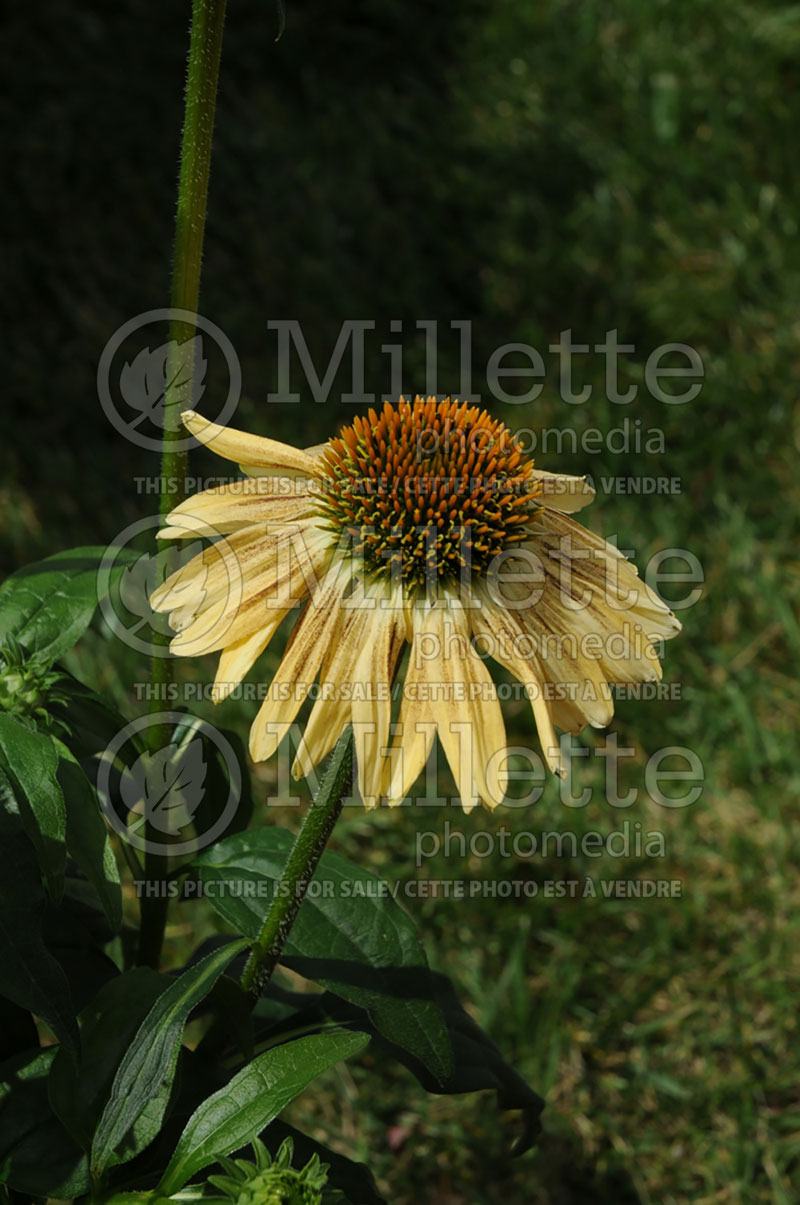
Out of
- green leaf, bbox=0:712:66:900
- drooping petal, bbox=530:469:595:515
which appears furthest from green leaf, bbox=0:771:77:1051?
drooping petal, bbox=530:469:595:515

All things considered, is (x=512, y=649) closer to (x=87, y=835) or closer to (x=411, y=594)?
(x=411, y=594)

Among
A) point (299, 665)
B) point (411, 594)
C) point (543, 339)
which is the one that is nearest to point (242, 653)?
point (299, 665)

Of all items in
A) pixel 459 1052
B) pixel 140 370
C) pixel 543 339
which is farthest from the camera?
pixel 543 339

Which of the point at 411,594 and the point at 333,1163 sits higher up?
the point at 411,594

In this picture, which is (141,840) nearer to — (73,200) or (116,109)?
(73,200)

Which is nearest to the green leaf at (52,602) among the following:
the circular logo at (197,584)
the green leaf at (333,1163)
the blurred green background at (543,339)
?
the circular logo at (197,584)

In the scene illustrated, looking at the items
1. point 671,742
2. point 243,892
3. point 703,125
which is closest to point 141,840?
point 243,892
